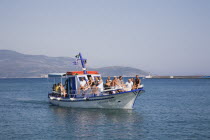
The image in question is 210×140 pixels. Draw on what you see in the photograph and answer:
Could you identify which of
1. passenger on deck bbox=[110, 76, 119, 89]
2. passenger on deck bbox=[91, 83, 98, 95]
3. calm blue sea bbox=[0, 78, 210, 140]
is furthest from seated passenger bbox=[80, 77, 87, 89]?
passenger on deck bbox=[110, 76, 119, 89]

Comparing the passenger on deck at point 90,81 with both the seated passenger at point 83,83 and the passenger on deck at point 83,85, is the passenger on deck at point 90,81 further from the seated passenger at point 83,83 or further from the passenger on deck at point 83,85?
the seated passenger at point 83,83

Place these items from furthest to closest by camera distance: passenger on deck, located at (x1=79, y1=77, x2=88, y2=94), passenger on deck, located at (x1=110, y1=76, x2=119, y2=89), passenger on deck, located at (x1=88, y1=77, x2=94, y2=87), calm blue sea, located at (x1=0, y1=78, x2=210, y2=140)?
passenger on deck, located at (x1=79, y1=77, x2=88, y2=94), passenger on deck, located at (x1=88, y1=77, x2=94, y2=87), passenger on deck, located at (x1=110, y1=76, x2=119, y2=89), calm blue sea, located at (x1=0, y1=78, x2=210, y2=140)

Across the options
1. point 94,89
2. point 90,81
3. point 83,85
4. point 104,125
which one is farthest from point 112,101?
point 104,125

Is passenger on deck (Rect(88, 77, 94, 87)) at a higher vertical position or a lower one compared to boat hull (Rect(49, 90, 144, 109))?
higher

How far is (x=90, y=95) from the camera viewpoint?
3169 cm

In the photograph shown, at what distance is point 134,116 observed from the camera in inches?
1123

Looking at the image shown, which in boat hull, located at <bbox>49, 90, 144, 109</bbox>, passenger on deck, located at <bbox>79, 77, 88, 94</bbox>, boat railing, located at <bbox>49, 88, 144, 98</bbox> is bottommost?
boat hull, located at <bbox>49, 90, 144, 109</bbox>

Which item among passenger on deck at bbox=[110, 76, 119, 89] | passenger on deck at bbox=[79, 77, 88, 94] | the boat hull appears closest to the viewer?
the boat hull

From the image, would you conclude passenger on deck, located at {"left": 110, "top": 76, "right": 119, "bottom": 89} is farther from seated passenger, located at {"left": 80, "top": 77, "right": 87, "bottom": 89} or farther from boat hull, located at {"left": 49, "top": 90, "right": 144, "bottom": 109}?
seated passenger, located at {"left": 80, "top": 77, "right": 87, "bottom": 89}

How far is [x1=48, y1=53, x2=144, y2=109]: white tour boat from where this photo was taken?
29844 mm

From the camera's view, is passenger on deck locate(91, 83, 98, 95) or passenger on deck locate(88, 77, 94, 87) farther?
passenger on deck locate(88, 77, 94, 87)

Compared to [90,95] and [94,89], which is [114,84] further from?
[90,95]

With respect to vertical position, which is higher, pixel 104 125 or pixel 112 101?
pixel 112 101

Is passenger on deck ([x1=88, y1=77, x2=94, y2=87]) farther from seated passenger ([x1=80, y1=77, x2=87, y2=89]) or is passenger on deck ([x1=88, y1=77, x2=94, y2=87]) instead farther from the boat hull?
the boat hull
